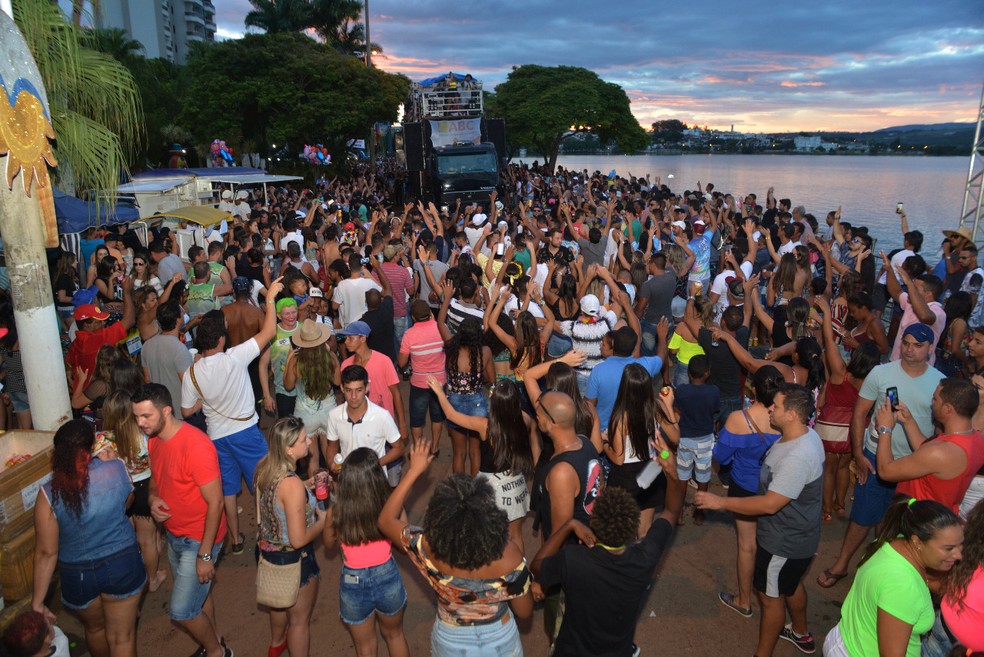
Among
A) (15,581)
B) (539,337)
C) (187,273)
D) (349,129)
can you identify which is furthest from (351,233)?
(349,129)

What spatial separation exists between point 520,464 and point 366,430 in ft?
3.51

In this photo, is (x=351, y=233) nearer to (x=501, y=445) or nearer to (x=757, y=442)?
(x=501, y=445)

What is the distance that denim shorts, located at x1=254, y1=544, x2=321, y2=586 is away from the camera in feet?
11.2

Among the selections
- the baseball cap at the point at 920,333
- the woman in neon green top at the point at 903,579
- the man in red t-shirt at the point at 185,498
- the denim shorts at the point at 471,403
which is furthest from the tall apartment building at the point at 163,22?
the woman in neon green top at the point at 903,579

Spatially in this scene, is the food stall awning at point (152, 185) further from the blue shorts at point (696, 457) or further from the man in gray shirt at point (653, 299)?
the blue shorts at point (696, 457)

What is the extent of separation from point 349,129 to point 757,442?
32459 millimetres

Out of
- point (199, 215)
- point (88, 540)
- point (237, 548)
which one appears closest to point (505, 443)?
point (88, 540)

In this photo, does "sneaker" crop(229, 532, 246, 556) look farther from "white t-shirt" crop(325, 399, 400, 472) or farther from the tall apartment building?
the tall apartment building

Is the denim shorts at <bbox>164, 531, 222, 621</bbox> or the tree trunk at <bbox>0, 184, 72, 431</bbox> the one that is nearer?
the denim shorts at <bbox>164, 531, 222, 621</bbox>

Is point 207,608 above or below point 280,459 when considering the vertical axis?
below

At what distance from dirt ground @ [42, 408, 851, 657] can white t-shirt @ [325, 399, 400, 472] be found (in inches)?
48.7

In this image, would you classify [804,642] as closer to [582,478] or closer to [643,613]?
[643,613]

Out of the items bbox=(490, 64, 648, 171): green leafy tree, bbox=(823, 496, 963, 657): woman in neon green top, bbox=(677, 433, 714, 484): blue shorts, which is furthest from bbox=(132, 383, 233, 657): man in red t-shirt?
bbox=(490, 64, 648, 171): green leafy tree

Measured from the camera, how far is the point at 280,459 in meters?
3.35
